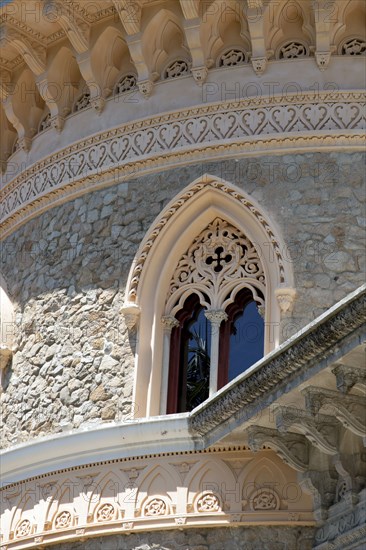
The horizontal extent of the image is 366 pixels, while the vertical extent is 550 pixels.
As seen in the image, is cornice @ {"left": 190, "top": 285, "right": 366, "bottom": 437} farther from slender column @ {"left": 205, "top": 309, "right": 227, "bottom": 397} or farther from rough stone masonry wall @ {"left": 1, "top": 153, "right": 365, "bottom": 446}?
rough stone masonry wall @ {"left": 1, "top": 153, "right": 365, "bottom": 446}

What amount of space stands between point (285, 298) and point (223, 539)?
2120 millimetres

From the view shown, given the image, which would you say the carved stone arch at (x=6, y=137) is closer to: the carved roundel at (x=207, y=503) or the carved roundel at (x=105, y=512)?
the carved roundel at (x=105, y=512)

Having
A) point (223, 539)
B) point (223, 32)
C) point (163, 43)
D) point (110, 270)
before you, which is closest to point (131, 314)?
point (110, 270)

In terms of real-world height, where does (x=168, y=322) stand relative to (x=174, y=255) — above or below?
below

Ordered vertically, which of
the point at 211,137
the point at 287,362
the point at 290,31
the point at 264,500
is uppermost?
the point at 290,31

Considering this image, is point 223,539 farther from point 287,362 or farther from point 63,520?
point 287,362

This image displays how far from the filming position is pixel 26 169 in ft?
42.7

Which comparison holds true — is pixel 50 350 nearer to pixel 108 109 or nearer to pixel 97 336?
pixel 97 336

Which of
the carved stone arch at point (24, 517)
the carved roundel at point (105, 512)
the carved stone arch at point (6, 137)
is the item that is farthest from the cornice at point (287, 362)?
the carved stone arch at point (6, 137)

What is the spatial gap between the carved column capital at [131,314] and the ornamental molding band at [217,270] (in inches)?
12.0

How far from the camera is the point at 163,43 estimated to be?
12.4 meters

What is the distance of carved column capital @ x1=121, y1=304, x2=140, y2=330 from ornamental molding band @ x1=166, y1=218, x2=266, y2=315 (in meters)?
0.30

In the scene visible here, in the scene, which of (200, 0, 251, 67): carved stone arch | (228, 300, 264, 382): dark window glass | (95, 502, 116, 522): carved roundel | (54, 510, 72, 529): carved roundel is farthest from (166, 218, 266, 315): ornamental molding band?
(54, 510, 72, 529): carved roundel

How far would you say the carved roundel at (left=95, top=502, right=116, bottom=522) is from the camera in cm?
1043
